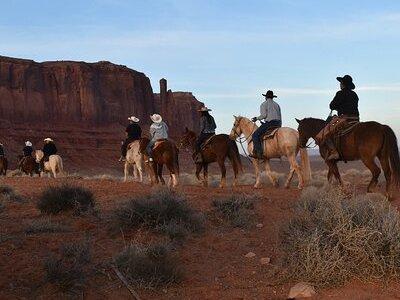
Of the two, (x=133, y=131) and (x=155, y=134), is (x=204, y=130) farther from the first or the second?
(x=133, y=131)

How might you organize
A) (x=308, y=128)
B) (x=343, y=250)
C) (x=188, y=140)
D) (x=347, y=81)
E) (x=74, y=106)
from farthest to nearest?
1. (x=74, y=106)
2. (x=188, y=140)
3. (x=308, y=128)
4. (x=347, y=81)
5. (x=343, y=250)

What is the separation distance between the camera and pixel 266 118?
56.1 ft

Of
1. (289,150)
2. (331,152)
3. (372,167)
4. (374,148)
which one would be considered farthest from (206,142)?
(374,148)

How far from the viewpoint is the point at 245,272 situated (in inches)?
312

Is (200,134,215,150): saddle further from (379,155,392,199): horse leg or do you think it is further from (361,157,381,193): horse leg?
(379,155,392,199): horse leg

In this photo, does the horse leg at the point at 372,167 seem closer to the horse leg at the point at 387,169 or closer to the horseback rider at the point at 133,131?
the horse leg at the point at 387,169

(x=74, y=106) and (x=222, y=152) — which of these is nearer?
(x=222, y=152)

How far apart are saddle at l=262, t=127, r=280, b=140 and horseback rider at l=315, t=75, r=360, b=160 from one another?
2482 mm

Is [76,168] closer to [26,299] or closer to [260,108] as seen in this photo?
[260,108]

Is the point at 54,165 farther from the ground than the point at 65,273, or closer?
closer

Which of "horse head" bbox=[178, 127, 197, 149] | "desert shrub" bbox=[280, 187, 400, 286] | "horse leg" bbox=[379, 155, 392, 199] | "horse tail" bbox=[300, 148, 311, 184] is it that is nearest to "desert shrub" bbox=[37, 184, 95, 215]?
"desert shrub" bbox=[280, 187, 400, 286]

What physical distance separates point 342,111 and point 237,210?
4632mm

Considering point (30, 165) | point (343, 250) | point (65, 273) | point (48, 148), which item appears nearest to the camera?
point (65, 273)

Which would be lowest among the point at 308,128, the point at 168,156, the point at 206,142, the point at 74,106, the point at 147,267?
the point at 147,267
